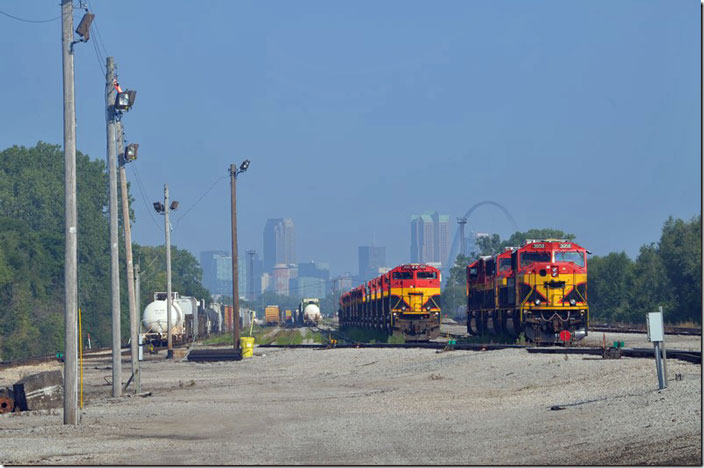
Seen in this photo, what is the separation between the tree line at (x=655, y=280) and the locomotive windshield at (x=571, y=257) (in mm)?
31236

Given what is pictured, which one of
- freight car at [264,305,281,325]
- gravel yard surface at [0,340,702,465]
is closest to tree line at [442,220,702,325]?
gravel yard surface at [0,340,702,465]

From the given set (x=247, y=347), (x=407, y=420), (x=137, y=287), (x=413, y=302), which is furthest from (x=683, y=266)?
(x=407, y=420)

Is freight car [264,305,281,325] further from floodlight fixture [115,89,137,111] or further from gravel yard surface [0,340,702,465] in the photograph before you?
floodlight fixture [115,89,137,111]

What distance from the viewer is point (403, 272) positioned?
50.9 meters

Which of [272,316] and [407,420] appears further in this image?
[272,316]

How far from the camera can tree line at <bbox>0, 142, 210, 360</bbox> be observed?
82188mm

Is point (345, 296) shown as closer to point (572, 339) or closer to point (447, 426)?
point (572, 339)

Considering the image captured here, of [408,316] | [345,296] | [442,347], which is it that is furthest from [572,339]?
[345,296]

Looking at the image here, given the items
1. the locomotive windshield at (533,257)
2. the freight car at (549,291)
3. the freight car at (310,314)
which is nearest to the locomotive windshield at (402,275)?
the freight car at (549,291)

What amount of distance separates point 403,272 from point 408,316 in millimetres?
2151

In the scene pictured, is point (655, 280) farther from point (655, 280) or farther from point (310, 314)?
point (310, 314)

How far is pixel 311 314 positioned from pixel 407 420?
106812 millimetres

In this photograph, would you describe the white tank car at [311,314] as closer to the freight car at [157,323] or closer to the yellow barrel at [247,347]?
the freight car at [157,323]

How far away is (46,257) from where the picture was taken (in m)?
96.1
